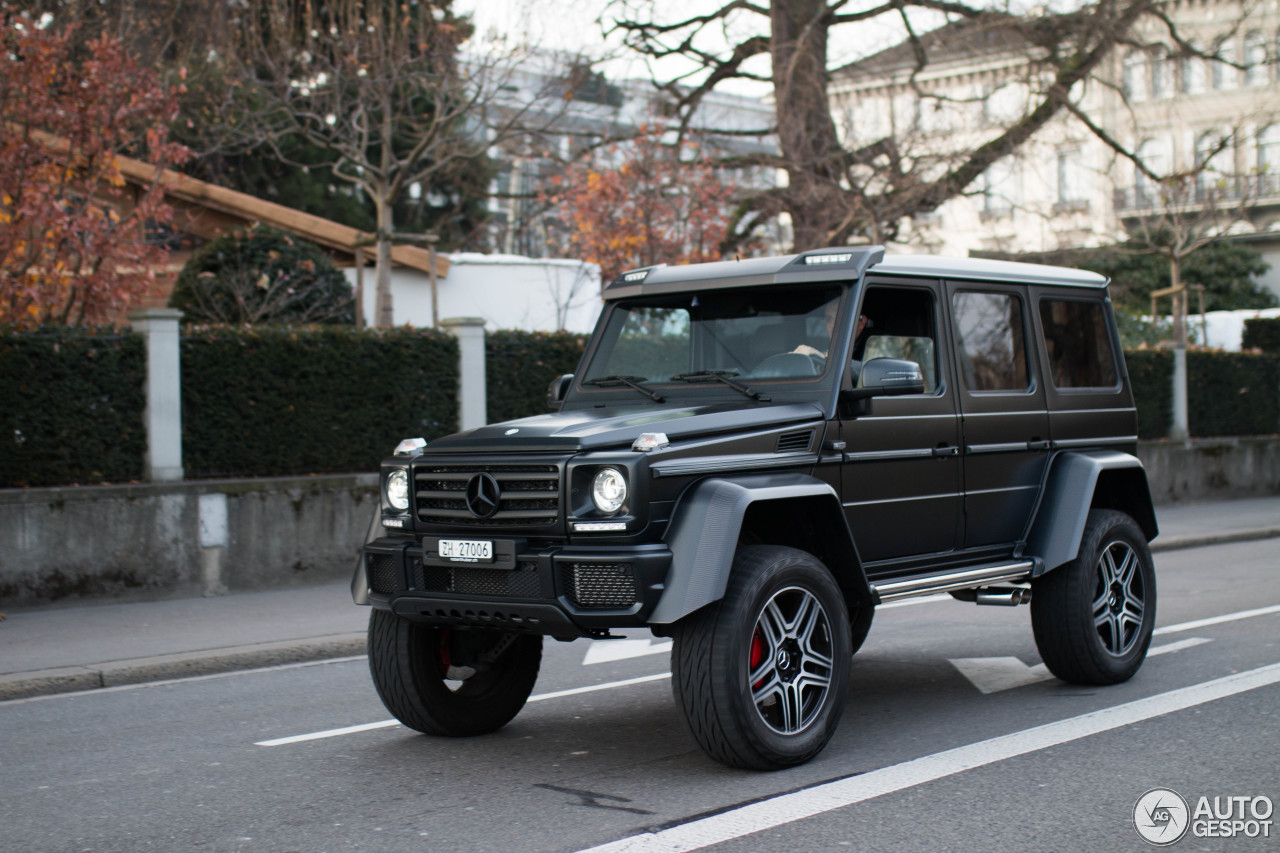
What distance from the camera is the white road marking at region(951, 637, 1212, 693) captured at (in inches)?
295

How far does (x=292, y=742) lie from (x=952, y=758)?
122 inches

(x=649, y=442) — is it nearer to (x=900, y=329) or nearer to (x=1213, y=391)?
(x=900, y=329)

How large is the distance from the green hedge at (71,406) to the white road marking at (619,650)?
186 inches

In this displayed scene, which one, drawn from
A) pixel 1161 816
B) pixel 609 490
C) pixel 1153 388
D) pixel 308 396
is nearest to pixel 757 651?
pixel 609 490

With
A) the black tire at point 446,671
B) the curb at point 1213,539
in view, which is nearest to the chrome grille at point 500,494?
the black tire at point 446,671

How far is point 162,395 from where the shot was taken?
11.7 metres

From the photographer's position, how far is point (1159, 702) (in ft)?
22.3

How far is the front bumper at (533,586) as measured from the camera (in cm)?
525

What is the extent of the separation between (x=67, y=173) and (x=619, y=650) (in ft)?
23.8

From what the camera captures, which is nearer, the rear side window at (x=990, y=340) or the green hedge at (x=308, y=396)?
the rear side window at (x=990, y=340)

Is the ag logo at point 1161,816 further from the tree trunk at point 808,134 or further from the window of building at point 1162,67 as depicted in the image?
the window of building at point 1162,67

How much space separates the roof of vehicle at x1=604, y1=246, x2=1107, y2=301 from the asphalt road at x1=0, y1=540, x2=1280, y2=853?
213cm

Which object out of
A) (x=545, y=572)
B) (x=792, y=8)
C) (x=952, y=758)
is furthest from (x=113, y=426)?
(x=792, y=8)

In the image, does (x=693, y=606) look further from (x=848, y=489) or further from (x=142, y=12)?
(x=142, y=12)
